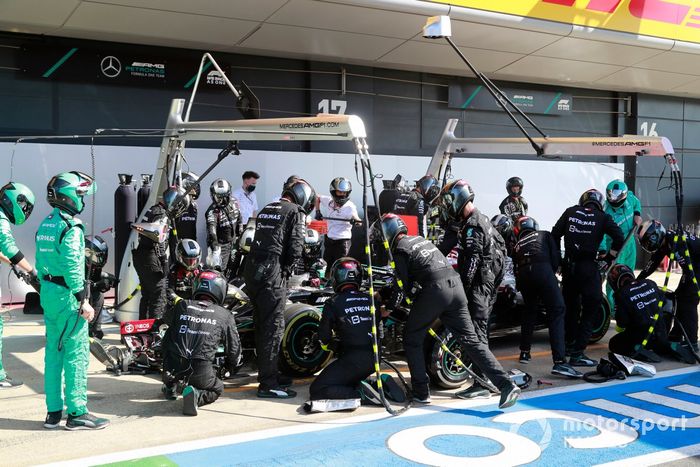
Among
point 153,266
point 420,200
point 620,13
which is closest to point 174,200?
point 153,266

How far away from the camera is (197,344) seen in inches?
244

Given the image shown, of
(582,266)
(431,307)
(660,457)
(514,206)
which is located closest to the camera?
(660,457)

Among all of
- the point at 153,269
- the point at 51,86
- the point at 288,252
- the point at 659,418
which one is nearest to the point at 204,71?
the point at 51,86

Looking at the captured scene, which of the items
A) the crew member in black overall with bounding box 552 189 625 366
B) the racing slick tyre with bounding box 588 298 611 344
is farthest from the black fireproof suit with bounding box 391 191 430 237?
the racing slick tyre with bounding box 588 298 611 344

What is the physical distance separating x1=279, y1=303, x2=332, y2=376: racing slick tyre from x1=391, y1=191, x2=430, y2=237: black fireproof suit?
14.6 ft

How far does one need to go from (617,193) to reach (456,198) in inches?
146

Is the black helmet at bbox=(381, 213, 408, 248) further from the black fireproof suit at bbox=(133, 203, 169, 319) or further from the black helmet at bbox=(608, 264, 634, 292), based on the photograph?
the black fireproof suit at bbox=(133, 203, 169, 319)

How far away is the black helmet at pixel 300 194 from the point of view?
7153 millimetres

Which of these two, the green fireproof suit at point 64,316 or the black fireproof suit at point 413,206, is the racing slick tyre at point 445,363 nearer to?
the green fireproof suit at point 64,316

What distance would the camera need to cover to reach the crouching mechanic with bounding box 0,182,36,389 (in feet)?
22.9

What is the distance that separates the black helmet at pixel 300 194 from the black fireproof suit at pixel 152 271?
2.56 metres

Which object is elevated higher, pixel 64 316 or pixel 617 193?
pixel 617 193

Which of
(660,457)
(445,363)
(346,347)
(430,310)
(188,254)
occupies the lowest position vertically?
(660,457)

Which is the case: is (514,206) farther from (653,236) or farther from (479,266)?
(479,266)
